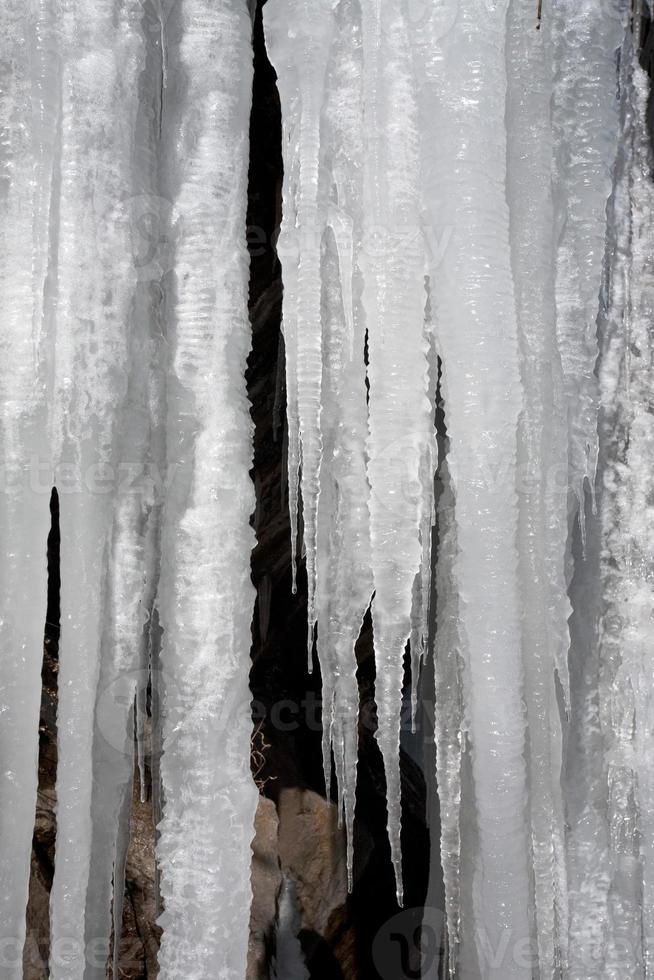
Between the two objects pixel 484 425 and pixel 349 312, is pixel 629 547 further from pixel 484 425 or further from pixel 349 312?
pixel 349 312

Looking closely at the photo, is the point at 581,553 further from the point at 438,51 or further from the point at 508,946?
the point at 438,51

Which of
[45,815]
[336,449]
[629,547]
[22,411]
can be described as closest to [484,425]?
[336,449]

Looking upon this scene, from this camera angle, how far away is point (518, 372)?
5.01 ft

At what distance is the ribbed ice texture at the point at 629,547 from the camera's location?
1.67 m

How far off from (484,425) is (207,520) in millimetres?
492

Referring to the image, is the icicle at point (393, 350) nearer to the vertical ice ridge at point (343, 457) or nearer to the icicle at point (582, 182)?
the vertical ice ridge at point (343, 457)

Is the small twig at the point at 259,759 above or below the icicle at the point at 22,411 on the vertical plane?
below

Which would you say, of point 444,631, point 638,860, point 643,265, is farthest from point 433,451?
point 638,860

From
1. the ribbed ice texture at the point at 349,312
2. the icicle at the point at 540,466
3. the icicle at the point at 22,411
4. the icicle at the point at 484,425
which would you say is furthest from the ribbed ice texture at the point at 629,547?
the icicle at the point at 22,411

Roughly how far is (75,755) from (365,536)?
594 mm

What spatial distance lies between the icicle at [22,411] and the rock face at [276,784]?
26.5 inches

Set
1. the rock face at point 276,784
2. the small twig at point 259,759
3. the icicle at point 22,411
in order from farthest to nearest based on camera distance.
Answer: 1. the small twig at point 259,759
2. the rock face at point 276,784
3. the icicle at point 22,411

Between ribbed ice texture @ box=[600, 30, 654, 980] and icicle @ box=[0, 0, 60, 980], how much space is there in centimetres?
103

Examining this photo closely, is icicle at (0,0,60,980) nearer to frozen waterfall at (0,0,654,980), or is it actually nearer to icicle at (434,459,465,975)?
frozen waterfall at (0,0,654,980)
